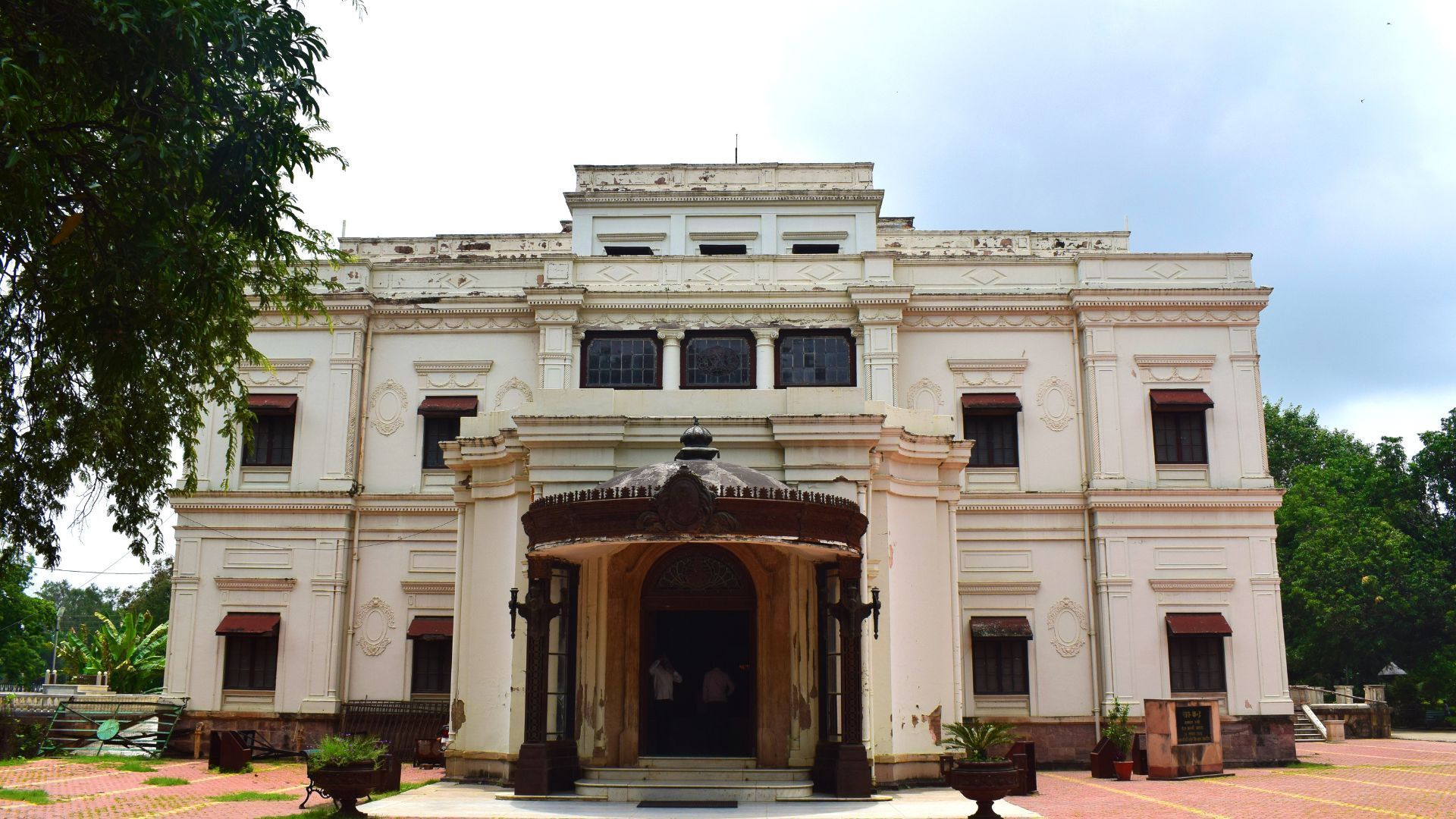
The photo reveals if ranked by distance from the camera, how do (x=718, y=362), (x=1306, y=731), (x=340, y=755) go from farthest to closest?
1. (x=1306, y=731)
2. (x=718, y=362)
3. (x=340, y=755)

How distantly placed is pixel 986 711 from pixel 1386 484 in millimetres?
29287

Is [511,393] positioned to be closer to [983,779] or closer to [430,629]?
[430,629]

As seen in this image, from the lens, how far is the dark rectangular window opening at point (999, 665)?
A: 25.5 meters

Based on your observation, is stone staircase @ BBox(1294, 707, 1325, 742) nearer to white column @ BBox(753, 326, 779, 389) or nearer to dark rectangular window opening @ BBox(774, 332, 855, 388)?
dark rectangular window opening @ BBox(774, 332, 855, 388)

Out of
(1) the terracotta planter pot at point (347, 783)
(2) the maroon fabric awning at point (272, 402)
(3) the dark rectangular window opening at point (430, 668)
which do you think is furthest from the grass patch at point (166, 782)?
(2) the maroon fabric awning at point (272, 402)

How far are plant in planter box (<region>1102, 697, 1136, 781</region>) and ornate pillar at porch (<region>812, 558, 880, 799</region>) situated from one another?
773 centimetres

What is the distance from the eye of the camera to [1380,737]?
3541 centimetres

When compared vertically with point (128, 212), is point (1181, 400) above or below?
above

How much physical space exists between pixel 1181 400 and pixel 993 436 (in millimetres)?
4178

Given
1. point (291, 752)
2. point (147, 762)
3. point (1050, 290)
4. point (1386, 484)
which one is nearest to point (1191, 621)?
point (1050, 290)

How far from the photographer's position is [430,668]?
26.1 metres

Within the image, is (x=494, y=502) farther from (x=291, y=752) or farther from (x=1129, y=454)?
(x=1129, y=454)

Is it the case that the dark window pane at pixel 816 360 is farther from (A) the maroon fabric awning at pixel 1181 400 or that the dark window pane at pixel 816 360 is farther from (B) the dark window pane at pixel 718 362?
(A) the maroon fabric awning at pixel 1181 400

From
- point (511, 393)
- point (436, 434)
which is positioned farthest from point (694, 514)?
point (436, 434)
